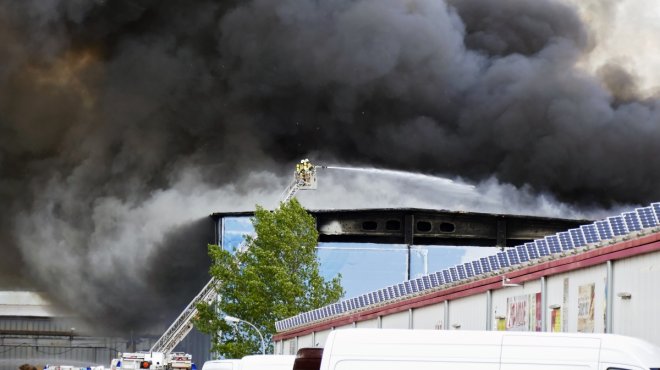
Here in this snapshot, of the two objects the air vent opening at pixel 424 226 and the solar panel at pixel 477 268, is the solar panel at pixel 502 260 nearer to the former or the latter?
the solar panel at pixel 477 268

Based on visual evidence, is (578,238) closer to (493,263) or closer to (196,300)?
(493,263)

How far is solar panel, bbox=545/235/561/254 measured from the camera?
27922 mm

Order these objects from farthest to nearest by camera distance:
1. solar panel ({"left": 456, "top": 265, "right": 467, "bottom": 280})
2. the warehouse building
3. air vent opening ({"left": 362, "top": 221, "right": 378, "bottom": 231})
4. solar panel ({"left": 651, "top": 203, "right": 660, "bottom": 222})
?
air vent opening ({"left": 362, "top": 221, "right": 378, "bottom": 231})
solar panel ({"left": 456, "top": 265, "right": 467, "bottom": 280})
the warehouse building
solar panel ({"left": 651, "top": 203, "right": 660, "bottom": 222})

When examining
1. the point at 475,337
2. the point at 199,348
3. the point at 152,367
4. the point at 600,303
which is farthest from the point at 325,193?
the point at 475,337

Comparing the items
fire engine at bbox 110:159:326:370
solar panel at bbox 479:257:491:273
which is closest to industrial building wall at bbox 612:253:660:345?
solar panel at bbox 479:257:491:273

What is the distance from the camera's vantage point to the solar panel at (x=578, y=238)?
87.2 feet

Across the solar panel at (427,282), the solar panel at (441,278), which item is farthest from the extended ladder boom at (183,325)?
the solar panel at (441,278)

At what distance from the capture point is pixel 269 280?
7419 centimetres

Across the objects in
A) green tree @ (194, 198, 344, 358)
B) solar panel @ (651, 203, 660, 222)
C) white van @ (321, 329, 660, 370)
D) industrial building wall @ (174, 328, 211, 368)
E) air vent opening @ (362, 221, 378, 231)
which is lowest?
white van @ (321, 329, 660, 370)

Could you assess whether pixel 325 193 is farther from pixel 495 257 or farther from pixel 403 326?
pixel 495 257

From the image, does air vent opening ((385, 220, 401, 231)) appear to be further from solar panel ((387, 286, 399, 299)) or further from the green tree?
solar panel ((387, 286, 399, 299))

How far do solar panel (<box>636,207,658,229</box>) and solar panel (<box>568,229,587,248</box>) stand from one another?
3130 millimetres

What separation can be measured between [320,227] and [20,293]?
91.6ft

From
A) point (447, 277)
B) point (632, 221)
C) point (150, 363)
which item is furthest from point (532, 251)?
point (150, 363)
